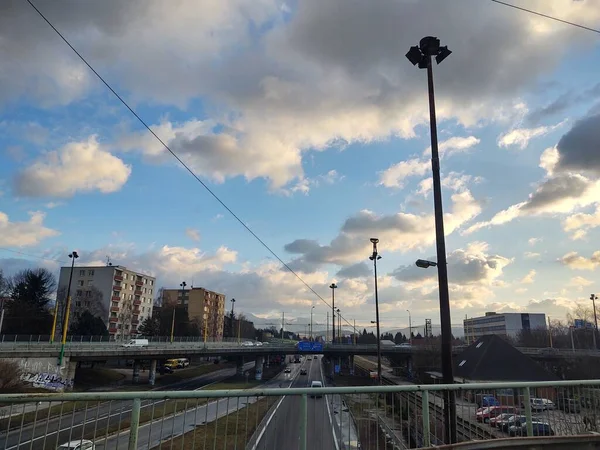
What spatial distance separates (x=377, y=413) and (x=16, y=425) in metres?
4.93

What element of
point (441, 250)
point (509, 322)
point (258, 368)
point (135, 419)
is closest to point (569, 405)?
point (441, 250)

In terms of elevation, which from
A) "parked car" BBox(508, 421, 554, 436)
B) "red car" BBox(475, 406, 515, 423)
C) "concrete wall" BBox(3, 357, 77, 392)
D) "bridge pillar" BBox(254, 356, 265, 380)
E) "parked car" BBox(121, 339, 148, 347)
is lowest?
"bridge pillar" BBox(254, 356, 265, 380)

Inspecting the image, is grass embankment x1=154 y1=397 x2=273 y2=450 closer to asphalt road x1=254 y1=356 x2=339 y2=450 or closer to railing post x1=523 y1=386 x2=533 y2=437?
asphalt road x1=254 y1=356 x2=339 y2=450

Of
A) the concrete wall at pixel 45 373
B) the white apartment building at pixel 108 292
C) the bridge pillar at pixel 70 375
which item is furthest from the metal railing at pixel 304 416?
the white apartment building at pixel 108 292

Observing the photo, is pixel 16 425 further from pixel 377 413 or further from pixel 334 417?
pixel 377 413

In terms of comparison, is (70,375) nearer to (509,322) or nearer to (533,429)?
(533,429)

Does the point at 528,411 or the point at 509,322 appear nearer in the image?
the point at 528,411

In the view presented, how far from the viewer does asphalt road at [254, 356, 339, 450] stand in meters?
5.38

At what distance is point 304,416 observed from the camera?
523 cm

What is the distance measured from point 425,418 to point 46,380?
47.6 metres

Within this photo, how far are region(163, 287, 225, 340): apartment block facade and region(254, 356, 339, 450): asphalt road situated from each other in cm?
12787

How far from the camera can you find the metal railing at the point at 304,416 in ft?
15.9

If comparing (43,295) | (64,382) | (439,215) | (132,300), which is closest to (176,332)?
(132,300)

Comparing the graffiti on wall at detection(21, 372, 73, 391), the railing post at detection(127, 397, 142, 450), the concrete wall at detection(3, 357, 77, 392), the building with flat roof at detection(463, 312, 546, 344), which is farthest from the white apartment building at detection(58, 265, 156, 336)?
the building with flat roof at detection(463, 312, 546, 344)
